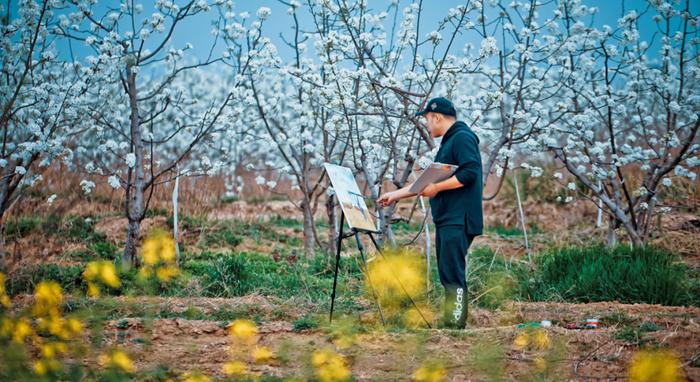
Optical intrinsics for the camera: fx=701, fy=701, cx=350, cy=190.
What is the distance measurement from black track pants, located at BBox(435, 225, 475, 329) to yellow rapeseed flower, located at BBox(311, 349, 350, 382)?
1053 millimetres

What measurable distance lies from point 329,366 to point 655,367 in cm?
186

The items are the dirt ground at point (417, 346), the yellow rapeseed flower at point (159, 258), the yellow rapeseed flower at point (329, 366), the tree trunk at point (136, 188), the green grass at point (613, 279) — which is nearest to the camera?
the yellow rapeseed flower at point (329, 366)

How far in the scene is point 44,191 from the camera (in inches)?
466

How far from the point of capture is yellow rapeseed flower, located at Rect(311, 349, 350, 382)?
380 cm

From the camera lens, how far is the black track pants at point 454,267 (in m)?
5.18

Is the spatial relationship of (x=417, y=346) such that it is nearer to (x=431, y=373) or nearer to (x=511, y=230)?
(x=431, y=373)

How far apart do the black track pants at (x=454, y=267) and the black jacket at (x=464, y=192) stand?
73 mm

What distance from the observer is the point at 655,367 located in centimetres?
329

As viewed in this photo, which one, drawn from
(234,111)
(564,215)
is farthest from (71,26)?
(564,215)

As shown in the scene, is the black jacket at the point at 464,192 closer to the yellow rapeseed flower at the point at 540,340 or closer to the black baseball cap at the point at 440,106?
the black baseball cap at the point at 440,106

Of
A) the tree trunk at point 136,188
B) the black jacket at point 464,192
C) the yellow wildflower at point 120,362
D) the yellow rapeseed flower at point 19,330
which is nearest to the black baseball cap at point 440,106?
the black jacket at point 464,192

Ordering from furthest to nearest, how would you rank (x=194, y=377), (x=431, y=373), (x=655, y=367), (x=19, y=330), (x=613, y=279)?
(x=613, y=279) < (x=19, y=330) < (x=194, y=377) < (x=431, y=373) < (x=655, y=367)

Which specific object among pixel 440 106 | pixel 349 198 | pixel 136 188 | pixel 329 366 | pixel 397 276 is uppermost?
pixel 440 106

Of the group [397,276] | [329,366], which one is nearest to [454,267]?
[397,276]
